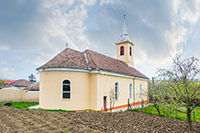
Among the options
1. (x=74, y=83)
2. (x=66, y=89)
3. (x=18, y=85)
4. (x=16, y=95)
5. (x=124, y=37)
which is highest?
(x=124, y=37)

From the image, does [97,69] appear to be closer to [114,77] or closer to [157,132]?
[114,77]

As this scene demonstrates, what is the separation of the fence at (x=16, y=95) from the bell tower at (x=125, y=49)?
56.4 feet

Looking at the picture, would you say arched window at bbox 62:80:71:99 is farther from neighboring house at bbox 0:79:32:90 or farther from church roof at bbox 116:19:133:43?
neighboring house at bbox 0:79:32:90

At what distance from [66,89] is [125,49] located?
16283 mm

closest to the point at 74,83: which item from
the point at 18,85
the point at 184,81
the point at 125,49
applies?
the point at 184,81

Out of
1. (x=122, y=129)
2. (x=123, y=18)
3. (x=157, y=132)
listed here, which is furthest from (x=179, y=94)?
(x=123, y=18)

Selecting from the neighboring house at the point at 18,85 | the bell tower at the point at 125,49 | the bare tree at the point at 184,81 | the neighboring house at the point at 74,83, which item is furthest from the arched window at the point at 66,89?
the neighboring house at the point at 18,85

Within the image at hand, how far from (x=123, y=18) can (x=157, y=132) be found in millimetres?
26513

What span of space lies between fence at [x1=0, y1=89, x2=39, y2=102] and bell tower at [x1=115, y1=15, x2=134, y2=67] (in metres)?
17.2

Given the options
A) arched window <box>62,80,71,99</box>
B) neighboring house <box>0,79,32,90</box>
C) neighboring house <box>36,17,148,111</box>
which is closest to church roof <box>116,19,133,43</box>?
neighboring house <box>36,17,148,111</box>

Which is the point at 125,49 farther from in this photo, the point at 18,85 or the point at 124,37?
the point at 18,85

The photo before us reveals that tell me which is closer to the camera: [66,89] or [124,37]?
[66,89]

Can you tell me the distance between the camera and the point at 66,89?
14.1 meters

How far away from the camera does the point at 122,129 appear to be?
26.6ft
